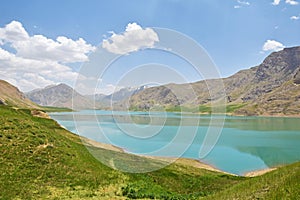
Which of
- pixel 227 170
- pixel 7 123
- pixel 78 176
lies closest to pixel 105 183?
pixel 78 176

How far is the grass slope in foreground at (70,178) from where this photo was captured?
2500 cm

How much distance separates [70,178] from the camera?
95.9ft

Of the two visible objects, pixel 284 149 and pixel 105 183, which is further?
pixel 284 149

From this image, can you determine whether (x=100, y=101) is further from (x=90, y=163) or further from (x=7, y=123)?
(x=7, y=123)

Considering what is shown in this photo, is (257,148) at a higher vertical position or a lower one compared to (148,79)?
lower

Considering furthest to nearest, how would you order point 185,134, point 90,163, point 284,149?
point 185,134 → point 284,149 → point 90,163

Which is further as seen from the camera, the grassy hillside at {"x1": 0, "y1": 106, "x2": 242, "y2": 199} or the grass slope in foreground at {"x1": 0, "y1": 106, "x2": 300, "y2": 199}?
the grassy hillside at {"x1": 0, "y1": 106, "x2": 242, "y2": 199}

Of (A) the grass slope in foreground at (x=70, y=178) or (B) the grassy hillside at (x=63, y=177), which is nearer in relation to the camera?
(A) the grass slope in foreground at (x=70, y=178)

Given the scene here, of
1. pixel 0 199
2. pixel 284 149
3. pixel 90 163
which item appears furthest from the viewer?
pixel 284 149

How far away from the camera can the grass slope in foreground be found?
82.0 feet

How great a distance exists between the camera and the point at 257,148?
9506 centimetres

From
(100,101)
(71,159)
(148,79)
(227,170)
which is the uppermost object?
(148,79)

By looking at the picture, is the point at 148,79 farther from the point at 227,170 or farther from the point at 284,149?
the point at 284,149

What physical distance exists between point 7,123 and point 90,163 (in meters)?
14.2
